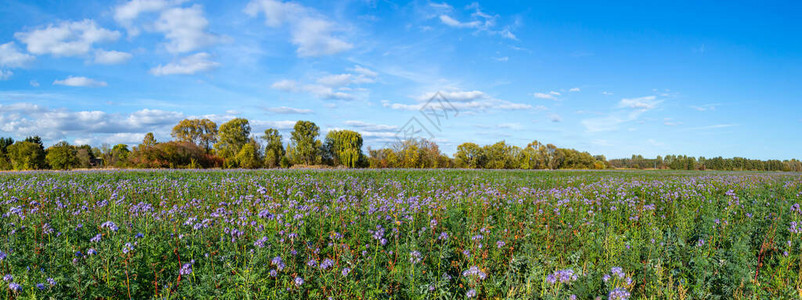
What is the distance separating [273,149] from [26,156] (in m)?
26.8

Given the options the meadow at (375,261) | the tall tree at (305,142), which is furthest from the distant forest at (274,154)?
the meadow at (375,261)

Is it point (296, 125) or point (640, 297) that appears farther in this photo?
point (296, 125)

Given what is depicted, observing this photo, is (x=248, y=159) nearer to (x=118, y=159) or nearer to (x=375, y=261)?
(x=118, y=159)

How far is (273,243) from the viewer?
4.12m

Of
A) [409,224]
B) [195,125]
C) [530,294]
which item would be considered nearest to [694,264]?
[530,294]

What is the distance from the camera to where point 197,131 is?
64.2 meters

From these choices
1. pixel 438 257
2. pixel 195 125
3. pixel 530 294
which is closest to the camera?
pixel 530 294

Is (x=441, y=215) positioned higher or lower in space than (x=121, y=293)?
higher

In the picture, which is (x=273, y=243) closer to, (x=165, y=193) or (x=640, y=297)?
(x=640, y=297)

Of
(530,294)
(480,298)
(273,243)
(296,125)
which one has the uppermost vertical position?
(296,125)

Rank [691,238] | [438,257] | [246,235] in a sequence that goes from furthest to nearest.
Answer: [691,238]
[246,235]
[438,257]

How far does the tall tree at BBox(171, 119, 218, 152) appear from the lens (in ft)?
207

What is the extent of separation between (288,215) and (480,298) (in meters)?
2.88

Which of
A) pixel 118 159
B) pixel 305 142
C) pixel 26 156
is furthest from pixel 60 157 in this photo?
pixel 305 142
